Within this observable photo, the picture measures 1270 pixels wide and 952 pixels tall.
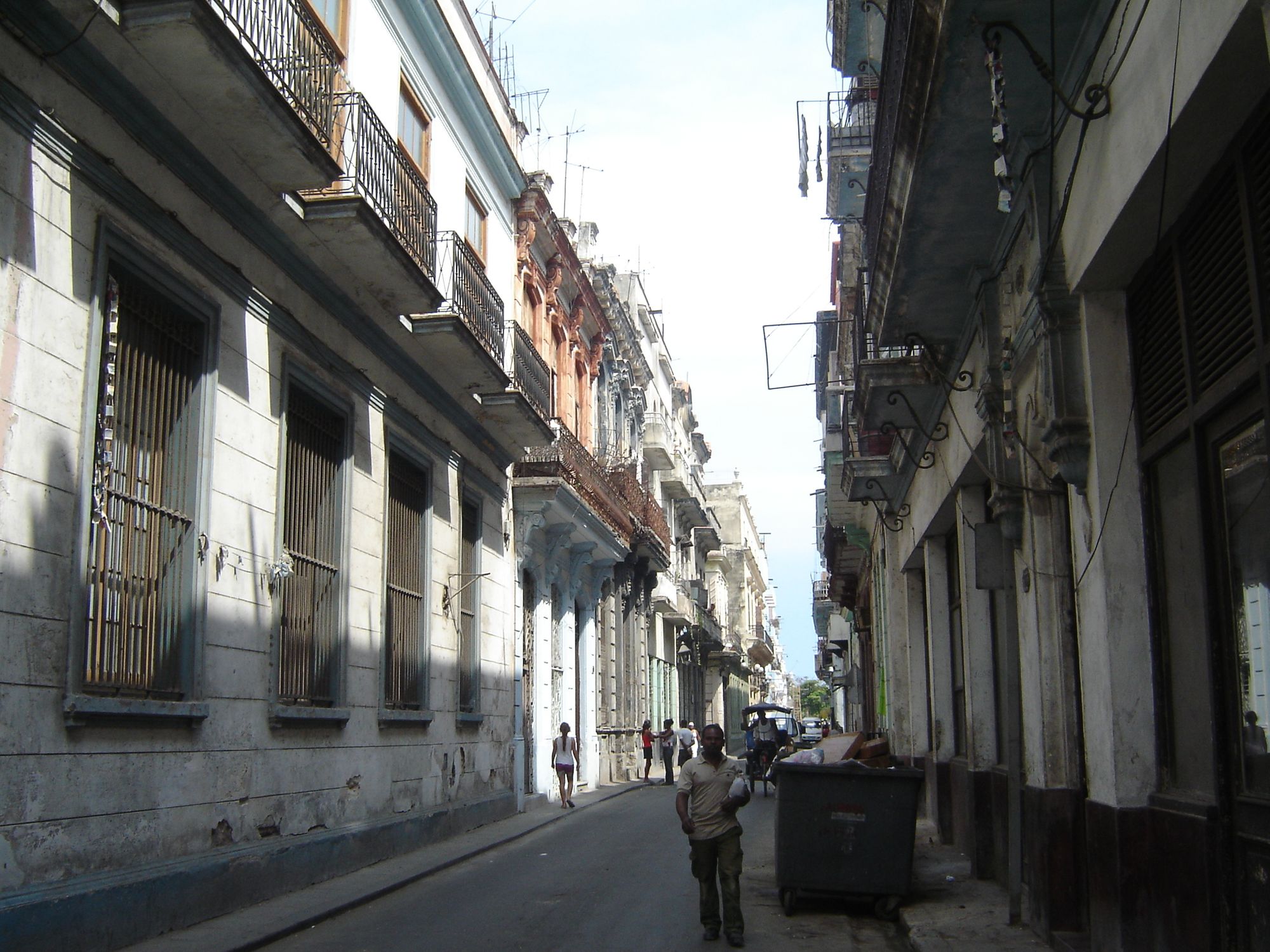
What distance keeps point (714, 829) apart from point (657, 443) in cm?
2548

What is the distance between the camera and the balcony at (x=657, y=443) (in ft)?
111

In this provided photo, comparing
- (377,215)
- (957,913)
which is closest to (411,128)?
(377,215)

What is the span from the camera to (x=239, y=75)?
8.44 m

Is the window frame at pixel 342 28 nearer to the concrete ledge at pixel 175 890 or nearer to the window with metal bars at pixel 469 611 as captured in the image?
the window with metal bars at pixel 469 611

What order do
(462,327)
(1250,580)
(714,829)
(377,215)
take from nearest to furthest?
(1250,580)
(714,829)
(377,215)
(462,327)

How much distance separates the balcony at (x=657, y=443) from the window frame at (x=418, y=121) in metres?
18.9

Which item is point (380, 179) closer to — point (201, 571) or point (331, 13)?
point (331, 13)

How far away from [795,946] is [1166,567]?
3.48m

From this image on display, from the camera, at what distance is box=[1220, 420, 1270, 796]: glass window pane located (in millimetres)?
5586

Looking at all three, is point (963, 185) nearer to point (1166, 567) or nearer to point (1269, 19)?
point (1166, 567)

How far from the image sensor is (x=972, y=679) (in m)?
12.1

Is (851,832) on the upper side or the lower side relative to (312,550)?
lower

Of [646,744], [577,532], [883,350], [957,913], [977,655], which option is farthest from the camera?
[646,744]

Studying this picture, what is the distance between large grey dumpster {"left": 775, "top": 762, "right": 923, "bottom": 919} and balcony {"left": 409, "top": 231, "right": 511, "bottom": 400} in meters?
6.60
